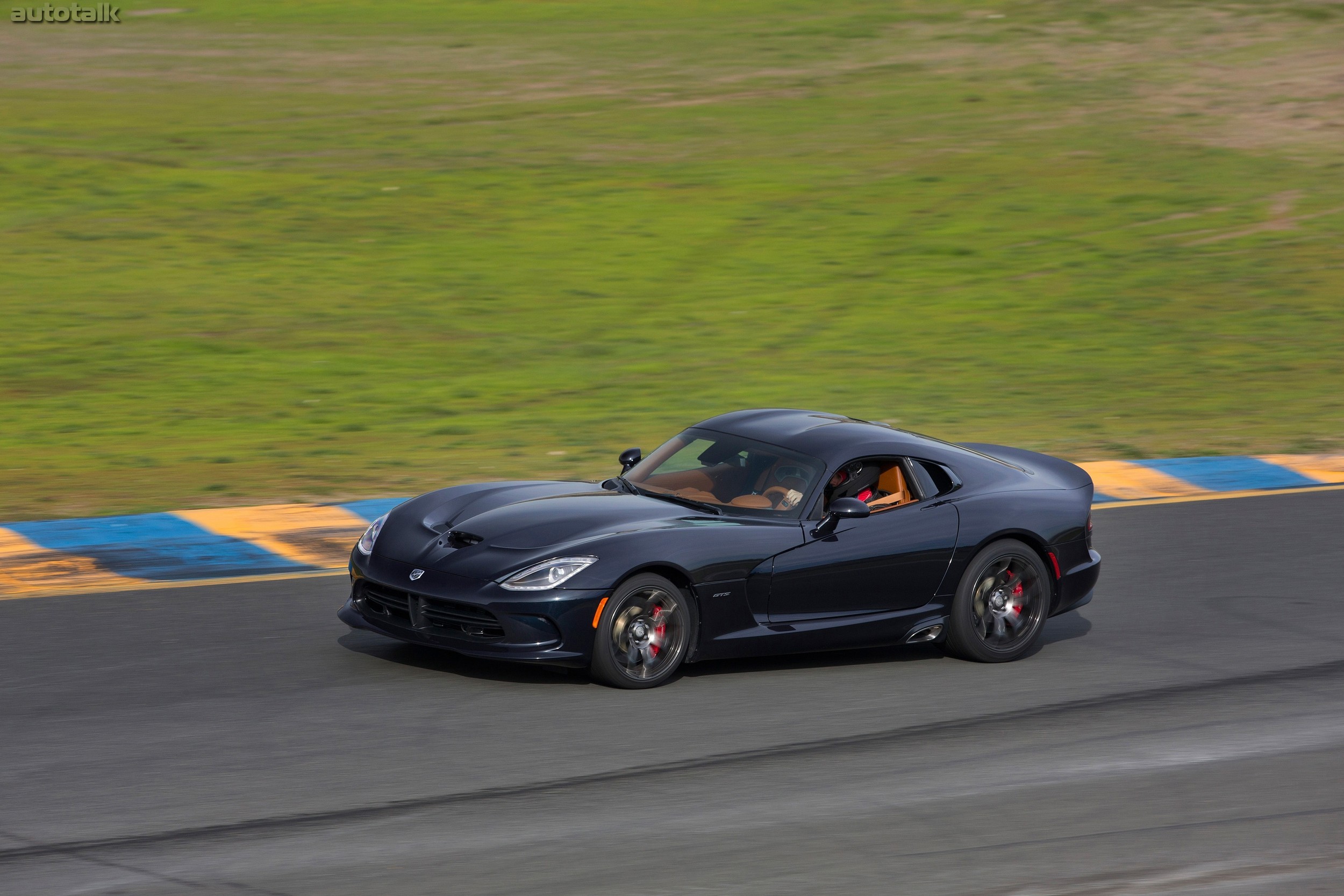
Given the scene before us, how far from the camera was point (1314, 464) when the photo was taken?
1552 cm

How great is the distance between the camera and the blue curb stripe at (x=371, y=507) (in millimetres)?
12508

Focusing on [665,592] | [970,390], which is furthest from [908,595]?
[970,390]

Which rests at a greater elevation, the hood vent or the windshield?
the windshield

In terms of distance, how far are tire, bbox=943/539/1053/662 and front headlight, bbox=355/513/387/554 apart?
9.86ft

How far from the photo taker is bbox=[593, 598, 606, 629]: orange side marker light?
8.32 m

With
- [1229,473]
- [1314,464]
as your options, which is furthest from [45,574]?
[1314,464]

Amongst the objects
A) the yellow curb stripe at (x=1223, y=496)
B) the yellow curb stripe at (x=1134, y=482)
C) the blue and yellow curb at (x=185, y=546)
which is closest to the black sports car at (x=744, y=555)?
the blue and yellow curb at (x=185, y=546)

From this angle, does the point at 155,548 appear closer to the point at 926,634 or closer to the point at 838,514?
the point at 838,514

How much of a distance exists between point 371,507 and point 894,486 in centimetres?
460

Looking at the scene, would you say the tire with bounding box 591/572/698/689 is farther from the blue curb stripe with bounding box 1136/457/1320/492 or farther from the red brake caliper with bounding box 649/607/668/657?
the blue curb stripe with bounding box 1136/457/1320/492

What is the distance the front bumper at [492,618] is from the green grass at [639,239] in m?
5.11

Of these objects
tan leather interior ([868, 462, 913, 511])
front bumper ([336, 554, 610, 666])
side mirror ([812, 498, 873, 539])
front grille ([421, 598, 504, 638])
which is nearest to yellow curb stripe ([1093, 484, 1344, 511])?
tan leather interior ([868, 462, 913, 511])

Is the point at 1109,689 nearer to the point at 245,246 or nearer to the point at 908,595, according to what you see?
the point at 908,595

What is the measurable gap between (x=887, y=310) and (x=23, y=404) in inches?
399
